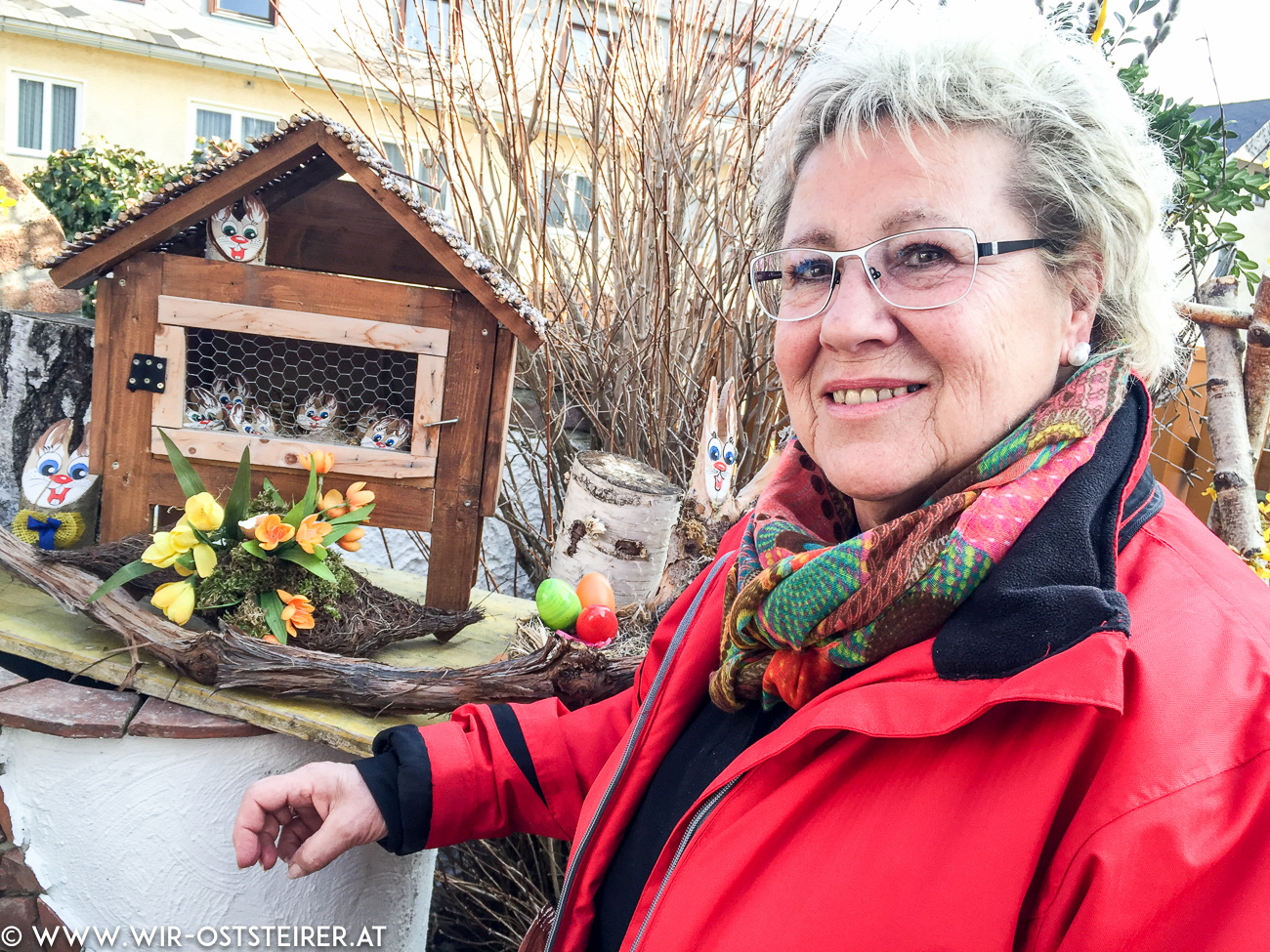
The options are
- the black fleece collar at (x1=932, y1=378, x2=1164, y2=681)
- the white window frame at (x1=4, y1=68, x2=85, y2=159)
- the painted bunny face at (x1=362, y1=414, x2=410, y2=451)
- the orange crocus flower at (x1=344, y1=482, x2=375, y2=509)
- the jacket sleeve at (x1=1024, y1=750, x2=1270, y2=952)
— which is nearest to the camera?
the jacket sleeve at (x1=1024, y1=750, x2=1270, y2=952)

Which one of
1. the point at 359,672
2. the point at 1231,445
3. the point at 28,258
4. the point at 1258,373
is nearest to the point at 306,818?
the point at 359,672

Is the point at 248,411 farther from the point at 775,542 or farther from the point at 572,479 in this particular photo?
the point at 775,542

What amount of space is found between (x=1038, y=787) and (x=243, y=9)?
44.4ft

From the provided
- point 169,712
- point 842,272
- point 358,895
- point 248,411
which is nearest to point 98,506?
point 248,411

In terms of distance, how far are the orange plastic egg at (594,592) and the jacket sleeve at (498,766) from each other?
0.39 metres

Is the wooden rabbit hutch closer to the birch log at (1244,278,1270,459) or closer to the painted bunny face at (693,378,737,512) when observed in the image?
the painted bunny face at (693,378,737,512)

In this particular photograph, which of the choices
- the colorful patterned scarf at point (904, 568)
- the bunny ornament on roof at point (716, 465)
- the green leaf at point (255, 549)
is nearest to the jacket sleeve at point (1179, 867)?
the colorful patterned scarf at point (904, 568)

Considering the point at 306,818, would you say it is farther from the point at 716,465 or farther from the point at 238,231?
the point at 238,231

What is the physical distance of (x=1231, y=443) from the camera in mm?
2258

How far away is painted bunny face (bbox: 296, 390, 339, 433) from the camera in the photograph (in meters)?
2.15

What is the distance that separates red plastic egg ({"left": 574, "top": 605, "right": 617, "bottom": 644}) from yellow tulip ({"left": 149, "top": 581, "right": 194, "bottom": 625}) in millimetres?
804

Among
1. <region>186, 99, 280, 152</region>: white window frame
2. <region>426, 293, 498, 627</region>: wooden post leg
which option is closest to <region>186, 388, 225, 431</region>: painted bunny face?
<region>426, 293, 498, 627</region>: wooden post leg

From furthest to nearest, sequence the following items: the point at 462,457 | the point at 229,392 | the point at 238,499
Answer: the point at 229,392 → the point at 462,457 → the point at 238,499

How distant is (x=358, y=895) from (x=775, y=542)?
4.03 feet
